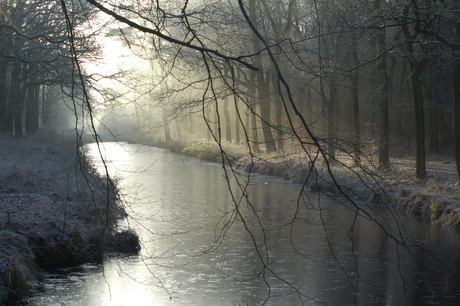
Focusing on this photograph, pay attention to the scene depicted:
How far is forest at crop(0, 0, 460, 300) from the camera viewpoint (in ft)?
12.0

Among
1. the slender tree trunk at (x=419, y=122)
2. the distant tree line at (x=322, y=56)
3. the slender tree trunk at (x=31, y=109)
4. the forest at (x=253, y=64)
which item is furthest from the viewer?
the slender tree trunk at (x=31, y=109)

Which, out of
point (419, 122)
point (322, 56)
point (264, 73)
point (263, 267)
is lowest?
point (263, 267)

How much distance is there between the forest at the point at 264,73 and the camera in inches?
144

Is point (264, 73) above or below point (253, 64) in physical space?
above

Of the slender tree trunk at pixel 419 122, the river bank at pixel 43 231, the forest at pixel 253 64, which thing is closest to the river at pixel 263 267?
the river bank at pixel 43 231

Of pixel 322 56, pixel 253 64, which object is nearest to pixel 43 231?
pixel 253 64

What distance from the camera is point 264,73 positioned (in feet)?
87.6

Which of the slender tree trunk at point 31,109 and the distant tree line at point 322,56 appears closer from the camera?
the distant tree line at point 322,56

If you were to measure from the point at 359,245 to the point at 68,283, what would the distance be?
5771 mm

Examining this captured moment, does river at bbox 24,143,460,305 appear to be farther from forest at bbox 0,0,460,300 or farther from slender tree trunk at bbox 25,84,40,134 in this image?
slender tree trunk at bbox 25,84,40,134

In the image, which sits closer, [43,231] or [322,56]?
[322,56]

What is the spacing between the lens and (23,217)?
31.6ft

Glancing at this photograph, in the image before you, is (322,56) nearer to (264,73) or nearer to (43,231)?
(43,231)

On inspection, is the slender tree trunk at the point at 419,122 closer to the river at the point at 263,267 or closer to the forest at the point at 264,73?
the forest at the point at 264,73
